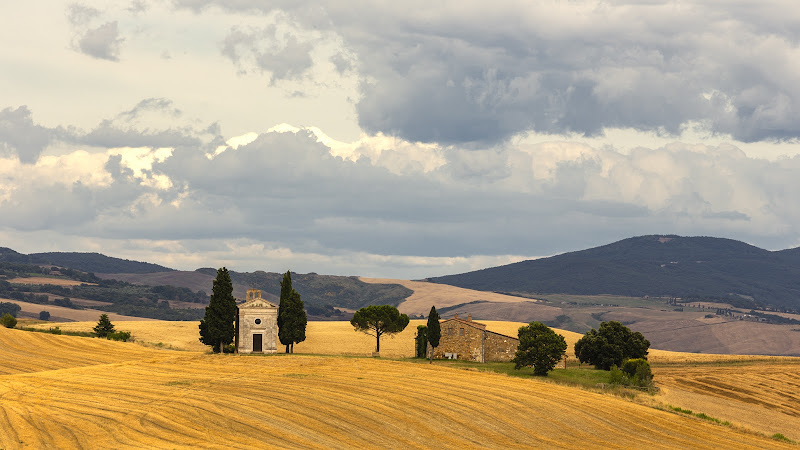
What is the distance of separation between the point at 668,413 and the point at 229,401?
31914 mm

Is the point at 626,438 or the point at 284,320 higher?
the point at 284,320

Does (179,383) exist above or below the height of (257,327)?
below

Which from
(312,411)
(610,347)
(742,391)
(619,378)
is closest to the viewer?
(312,411)

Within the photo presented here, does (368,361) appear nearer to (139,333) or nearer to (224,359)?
(224,359)

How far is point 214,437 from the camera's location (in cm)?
4909

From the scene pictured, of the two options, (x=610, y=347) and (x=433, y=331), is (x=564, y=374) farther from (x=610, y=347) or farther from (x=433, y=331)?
(x=433, y=331)

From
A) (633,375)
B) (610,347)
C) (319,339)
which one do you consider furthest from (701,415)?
(319,339)

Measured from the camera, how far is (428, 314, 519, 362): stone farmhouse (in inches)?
4035

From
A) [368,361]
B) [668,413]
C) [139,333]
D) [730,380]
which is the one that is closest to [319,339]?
[139,333]

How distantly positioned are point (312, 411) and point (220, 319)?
43.3 m

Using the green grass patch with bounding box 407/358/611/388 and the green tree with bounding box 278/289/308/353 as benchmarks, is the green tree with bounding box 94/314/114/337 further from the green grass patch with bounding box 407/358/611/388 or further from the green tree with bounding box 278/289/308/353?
the green grass patch with bounding box 407/358/611/388

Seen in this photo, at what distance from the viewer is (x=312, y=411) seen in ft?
186

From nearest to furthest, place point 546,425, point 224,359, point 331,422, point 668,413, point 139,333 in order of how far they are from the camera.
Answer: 1. point 331,422
2. point 546,425
3. point 668,413
4. point 224,359
5. point 139,333

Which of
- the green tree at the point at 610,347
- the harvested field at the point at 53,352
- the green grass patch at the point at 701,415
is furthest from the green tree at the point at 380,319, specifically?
the green grass patch at the point at 701,415
